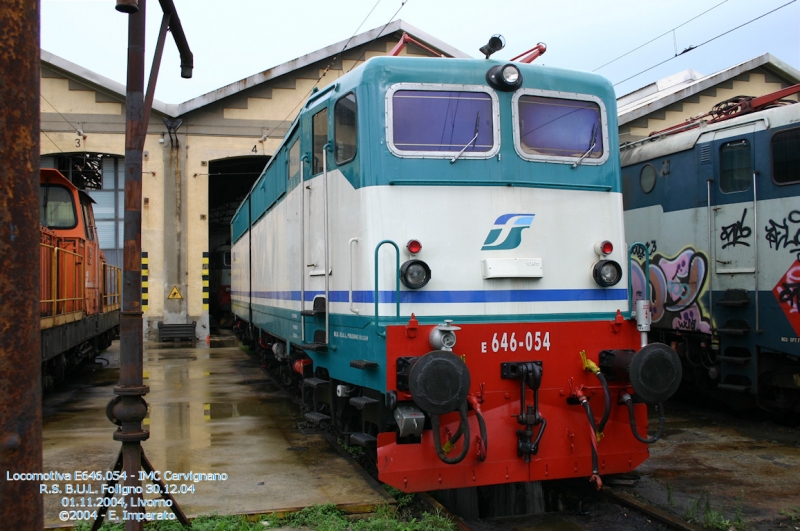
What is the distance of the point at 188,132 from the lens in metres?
19.8

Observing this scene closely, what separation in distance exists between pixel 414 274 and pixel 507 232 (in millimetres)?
892

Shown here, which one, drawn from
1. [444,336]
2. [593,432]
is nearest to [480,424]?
[444,336]

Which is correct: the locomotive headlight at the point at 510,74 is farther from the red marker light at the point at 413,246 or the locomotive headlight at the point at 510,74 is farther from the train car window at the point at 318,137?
the train car window at the point at 318,137

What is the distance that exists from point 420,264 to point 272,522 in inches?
84.7

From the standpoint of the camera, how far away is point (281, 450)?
7121 millimetres

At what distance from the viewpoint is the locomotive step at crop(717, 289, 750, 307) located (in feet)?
26.5

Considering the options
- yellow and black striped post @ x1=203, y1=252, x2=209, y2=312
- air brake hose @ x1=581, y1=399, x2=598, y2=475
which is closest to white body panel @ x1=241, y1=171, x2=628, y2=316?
air brake hose @ x1=581, y1=399, x2=598, y2=475

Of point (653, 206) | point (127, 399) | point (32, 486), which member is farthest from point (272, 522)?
point (653, 206)

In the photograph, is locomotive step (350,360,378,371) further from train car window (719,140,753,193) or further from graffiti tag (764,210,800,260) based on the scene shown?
train car window (719,140,753,193)

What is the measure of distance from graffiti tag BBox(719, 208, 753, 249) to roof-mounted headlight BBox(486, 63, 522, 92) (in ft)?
14.0

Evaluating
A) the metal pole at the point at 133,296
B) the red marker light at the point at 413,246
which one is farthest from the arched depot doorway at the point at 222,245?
the metal pole at the point at 133,296

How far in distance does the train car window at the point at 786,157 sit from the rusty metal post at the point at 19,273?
792 centimetres

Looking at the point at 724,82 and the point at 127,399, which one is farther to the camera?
the point at 724,82

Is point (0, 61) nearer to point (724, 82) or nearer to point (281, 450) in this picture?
point (281, 450)
